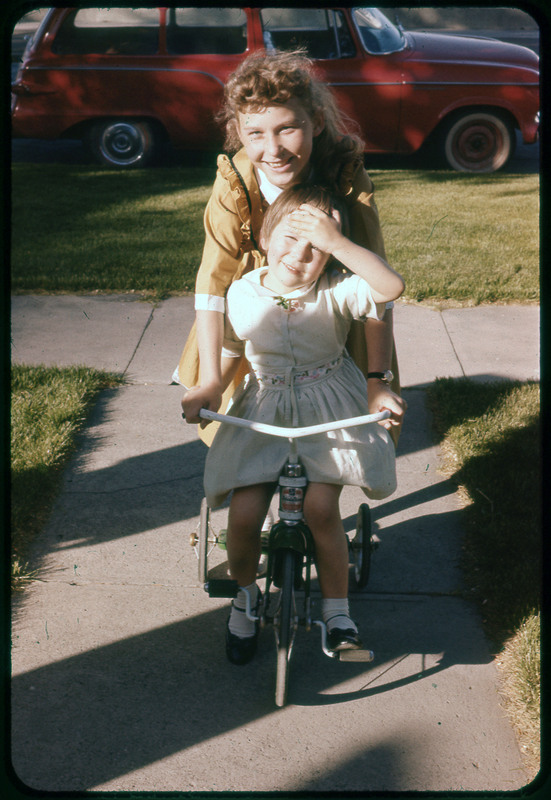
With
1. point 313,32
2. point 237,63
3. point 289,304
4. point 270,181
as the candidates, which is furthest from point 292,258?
point 313,32

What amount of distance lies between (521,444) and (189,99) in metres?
6.35

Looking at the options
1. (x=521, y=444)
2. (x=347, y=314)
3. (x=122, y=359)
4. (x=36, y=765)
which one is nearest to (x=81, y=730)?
(x=36, y=765)

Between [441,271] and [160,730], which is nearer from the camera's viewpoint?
[160,730]

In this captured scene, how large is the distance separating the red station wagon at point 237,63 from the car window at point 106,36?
0.04 feet

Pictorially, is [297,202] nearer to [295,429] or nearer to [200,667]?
[295,429]

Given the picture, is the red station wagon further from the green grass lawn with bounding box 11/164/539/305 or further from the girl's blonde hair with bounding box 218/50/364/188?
the girl's blonde hair with bounding box 218/50/364/188

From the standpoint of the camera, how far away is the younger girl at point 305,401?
8.05ft

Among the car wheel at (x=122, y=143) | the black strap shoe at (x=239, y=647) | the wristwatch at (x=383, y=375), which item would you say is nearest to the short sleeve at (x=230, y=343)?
the wristwatch at (x=383, y=375)

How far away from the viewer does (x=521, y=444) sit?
405cm

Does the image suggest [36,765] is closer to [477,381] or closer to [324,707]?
[324,707]

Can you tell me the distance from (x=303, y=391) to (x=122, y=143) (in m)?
7.64

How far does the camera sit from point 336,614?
2.64 metres

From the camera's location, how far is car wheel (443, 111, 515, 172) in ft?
29.5

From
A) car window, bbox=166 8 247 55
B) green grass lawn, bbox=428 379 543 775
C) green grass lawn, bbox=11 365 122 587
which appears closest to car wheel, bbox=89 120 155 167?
car window, bbox=166 8 247 55
